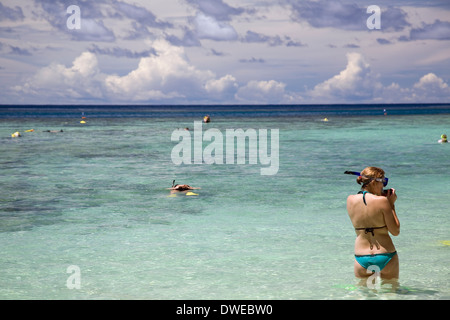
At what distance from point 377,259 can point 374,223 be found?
0.48 meters

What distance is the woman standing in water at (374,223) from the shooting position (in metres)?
6.79

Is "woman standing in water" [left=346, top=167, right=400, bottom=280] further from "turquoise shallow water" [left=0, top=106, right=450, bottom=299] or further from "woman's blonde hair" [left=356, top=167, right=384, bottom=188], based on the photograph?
→ "turquoise shallow water" [left=0, top=106, right=450, bottom=299]

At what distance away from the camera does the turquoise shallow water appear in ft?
27.0

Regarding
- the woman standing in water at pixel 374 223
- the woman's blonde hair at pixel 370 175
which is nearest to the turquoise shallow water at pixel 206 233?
the woman standing in water at pixel 374 223

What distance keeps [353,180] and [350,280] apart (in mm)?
10457

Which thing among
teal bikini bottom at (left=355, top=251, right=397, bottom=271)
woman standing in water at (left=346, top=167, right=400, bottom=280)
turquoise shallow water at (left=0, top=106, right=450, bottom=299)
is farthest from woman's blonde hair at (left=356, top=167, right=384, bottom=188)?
turquoise shallow water at (left=0, top=106, right=450, bottom=299)

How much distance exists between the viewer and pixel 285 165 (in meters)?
23.4

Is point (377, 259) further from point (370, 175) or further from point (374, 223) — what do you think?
point (370, 175)

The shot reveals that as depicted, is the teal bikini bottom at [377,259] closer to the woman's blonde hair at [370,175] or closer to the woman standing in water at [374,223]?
the woman standing in water at [374,223]

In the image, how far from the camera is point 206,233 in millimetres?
11453

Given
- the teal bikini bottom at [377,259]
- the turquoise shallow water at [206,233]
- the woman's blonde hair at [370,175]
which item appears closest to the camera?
the woman's blonde hair at [370,175]

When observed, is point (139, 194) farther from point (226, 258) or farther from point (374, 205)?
point (374, 205)

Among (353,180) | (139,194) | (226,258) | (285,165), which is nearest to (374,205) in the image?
(226,258)

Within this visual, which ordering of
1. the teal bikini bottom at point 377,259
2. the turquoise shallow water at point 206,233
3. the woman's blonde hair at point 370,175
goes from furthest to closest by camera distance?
the turquoise shallow water at point 206,233
the teal bikini bottom at point 377,259
the woman's blonde hair at point 370,175
